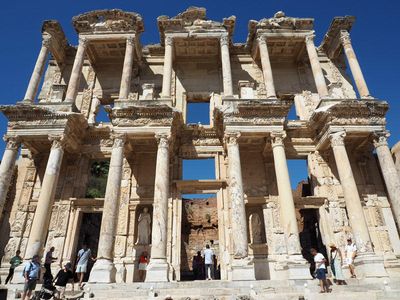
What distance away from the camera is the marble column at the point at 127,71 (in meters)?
15.2

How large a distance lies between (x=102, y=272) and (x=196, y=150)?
282 inches

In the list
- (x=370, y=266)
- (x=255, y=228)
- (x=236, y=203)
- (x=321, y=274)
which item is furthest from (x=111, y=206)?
(x=370, y=266)

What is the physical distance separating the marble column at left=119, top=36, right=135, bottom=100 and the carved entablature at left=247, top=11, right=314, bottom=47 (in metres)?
6.53

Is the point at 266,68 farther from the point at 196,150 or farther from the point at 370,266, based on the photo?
the point at 370,266

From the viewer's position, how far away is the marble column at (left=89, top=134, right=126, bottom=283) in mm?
11109

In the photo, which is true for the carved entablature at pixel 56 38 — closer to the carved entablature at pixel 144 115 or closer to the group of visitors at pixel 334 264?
the carved entablature at pixel 144 115

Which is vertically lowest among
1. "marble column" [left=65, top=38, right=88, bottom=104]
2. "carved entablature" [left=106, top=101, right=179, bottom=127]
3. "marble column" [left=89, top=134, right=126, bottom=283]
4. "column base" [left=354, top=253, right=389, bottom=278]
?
"column base" [left=354, top=253, right=389, bottom=278]

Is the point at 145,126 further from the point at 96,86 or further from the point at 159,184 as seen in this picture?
the point at 96,86

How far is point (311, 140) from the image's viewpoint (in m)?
15.9

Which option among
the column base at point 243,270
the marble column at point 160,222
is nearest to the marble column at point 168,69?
the marble column at point 160,222

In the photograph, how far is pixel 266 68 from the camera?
15938 mm

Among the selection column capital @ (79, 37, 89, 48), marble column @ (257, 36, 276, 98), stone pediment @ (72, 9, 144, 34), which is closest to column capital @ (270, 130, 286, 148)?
marble column @ (257, 36, 276, 98)

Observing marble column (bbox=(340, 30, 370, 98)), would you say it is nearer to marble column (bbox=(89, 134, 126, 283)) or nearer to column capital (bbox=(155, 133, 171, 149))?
column capital (bbox=(155, 133, 171, 149))

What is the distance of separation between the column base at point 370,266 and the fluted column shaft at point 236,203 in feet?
13.5
